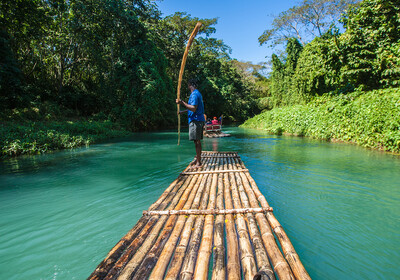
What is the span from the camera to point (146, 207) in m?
3.31

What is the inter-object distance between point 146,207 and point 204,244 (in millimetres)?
1690

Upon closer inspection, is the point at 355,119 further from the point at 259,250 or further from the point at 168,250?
the point at 168,250

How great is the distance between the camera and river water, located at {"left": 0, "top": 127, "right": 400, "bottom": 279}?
209 centimetres

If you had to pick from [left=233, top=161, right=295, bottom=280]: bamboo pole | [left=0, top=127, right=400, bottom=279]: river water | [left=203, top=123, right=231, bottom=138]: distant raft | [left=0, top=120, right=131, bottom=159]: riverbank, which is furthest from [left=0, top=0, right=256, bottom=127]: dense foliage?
[left=233, top=161, right=295, bottom=280]: bamboo pole

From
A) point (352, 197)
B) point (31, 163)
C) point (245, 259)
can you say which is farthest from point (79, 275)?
point (31, 163)

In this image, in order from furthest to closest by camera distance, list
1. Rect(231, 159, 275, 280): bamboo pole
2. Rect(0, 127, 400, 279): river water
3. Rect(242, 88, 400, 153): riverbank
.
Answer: Rect(242, 88, 400, 153): riverbank < Rect(0, 127, 400, 279): river water < Rect(231, 159, 275, 280): bamboo pole

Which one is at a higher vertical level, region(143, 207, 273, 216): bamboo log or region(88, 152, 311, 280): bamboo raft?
region(143, 207, 273, 216): bamboo log

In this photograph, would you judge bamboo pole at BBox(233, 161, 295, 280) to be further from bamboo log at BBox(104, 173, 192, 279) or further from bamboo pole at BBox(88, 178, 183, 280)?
bamboo pole at BBox(88, 178, 183, 280)

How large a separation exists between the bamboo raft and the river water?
51 cm

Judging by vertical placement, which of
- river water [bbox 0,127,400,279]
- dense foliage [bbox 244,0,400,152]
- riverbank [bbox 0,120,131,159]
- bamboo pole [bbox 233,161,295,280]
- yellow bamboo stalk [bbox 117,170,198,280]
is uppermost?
dense foliage [bbox 244,0,400,152]

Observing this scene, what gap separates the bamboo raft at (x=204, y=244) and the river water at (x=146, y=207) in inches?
20.2

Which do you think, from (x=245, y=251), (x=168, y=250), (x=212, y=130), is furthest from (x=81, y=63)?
(x=245, y=251)

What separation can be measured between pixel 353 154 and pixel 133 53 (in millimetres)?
16125

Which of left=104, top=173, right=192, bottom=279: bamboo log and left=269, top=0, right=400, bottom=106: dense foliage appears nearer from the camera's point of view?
left=104, top=173, right=192, bottom=279: bamboo log
